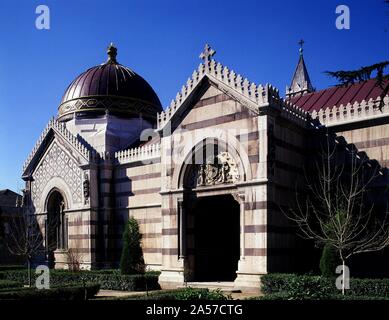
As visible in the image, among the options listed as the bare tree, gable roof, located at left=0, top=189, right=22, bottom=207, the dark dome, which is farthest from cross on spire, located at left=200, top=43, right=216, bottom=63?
gable roof, located at left=0, top=189, right=22, bottom=207

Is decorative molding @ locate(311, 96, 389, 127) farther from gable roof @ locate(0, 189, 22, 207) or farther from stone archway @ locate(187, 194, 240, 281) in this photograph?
gable roof @ locate(0, 189, 22, 207)

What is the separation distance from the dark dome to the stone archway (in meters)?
15.9

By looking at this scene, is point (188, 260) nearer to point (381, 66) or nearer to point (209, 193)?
point (209, 193)

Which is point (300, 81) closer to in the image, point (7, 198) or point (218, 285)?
Answer: point (218, 285)

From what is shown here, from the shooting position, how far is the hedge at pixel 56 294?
2067 cm

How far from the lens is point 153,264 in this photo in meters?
34.7

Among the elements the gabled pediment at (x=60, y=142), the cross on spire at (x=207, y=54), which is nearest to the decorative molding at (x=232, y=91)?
the cross on spire at (x=207, y=54)

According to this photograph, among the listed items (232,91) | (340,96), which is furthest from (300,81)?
(232,91)

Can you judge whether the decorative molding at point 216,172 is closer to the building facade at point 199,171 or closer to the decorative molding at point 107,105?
the building facade at point 199,171

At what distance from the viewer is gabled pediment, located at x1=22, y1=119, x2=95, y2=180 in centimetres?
3844

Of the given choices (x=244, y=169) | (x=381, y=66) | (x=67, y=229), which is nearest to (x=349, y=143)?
(x=244, y=169)

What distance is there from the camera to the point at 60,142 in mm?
40750

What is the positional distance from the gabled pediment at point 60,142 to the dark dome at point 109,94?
Result: 2629 millimetres

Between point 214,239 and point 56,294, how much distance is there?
12.0 meters
